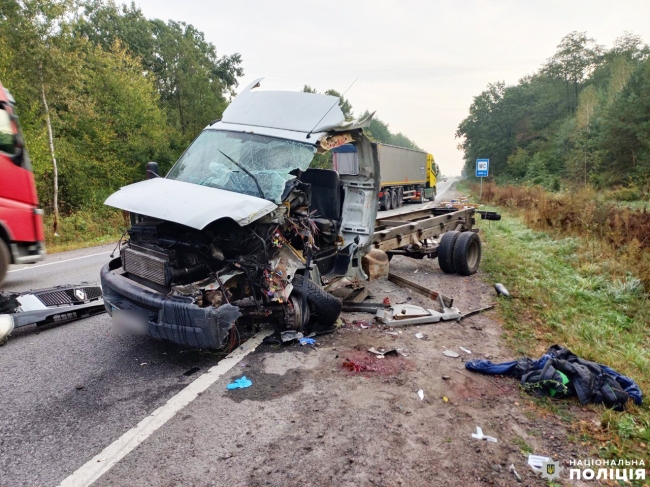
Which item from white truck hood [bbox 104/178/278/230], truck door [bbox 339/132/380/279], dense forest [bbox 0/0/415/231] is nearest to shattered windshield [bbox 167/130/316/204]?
white truck hood [bbox 104/178/278/230]

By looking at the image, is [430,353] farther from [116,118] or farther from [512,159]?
[512,159]

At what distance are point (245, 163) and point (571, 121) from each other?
156ft

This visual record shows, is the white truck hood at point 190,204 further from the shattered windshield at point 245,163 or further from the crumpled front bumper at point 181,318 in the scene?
the crumpled front bumper at point 181,318

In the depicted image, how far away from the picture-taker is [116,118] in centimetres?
2269

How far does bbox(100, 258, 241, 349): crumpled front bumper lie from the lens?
3.77 metres

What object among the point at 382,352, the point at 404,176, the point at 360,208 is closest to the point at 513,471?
the point at 382,352

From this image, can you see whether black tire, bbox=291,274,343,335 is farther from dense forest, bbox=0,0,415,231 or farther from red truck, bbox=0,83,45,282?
dense forest, bbox=0,0,415,231

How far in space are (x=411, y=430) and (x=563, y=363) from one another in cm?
160

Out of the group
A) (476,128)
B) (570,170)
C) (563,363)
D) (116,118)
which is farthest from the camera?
(476,128)

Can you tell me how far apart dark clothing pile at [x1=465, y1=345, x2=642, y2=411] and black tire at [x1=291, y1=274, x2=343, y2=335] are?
5.41ft

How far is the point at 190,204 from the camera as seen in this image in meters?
4.15

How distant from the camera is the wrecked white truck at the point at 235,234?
398 cm

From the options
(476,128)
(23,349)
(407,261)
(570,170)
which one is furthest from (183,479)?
(476,128)

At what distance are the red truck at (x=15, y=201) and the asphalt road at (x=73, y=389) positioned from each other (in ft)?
6.17
